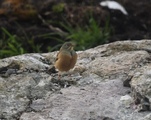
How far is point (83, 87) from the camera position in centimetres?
372

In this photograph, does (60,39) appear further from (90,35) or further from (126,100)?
(126,100)

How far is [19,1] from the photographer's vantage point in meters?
7.29

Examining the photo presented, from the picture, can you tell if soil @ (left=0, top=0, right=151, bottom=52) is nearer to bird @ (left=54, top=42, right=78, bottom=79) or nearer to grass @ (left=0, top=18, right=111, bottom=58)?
grass @ (left=0, top=18, right=111, bottom=58)

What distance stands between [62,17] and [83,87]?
3400 millimetres

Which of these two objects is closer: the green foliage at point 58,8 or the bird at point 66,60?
the bird at point 66,60

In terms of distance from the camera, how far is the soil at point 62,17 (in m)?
6.84

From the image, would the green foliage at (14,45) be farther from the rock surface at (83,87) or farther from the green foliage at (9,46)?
the rock surface at (83,87)

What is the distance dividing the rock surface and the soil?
2.49 meters

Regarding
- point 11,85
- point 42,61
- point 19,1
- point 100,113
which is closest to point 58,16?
point 19,1

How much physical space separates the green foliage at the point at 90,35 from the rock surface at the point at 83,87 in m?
2.10

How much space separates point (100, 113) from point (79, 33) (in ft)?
10.6

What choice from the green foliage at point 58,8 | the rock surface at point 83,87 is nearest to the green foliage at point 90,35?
the green foliage at point 58,8

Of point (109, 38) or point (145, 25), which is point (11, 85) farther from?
point (145, 25)

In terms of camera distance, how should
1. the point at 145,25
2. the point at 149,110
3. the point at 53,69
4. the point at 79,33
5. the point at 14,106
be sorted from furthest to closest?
the point at 145,25 → the point at 79,33 → the point at 53,69 → the point at 14,106 → the point at 149,110
